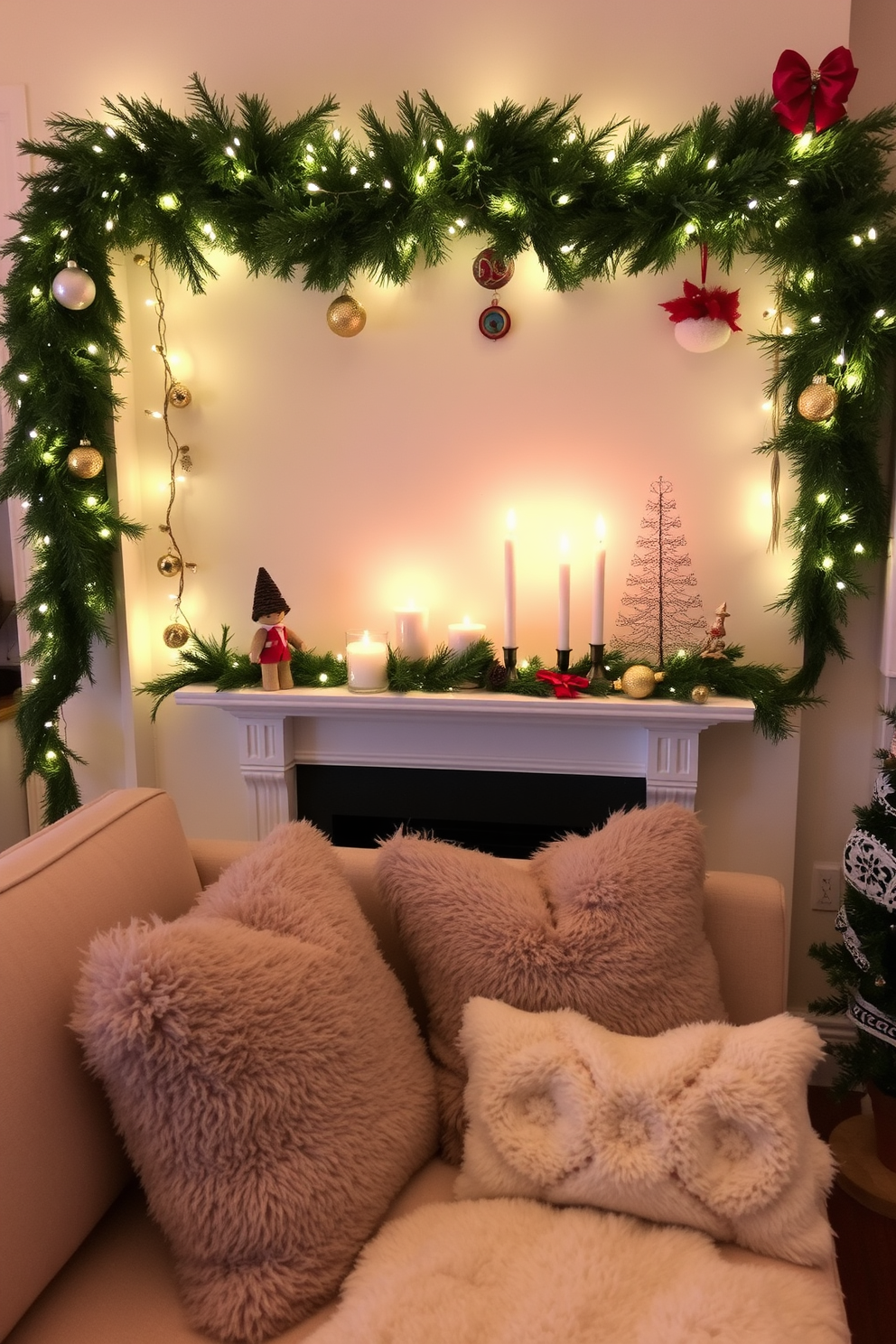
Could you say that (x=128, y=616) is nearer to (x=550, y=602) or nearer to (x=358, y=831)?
(x=358, y=831)

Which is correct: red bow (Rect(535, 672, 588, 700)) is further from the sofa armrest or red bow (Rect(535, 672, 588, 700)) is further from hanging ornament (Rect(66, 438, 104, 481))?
hanging ornament (Rect(66, 438, 104, 481))

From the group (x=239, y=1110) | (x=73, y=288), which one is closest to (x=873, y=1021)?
(x=239, y=1110)

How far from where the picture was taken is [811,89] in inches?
67.9

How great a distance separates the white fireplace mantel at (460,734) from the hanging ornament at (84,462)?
527 millimetres

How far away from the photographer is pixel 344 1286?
101 centimetres

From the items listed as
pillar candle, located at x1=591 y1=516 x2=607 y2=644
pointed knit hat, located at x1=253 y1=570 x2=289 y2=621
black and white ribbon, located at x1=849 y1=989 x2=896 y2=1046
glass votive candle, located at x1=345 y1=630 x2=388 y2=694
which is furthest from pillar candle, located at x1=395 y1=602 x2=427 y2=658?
black and white ribbon, located at x1=849 y1=989 x2=896 y2=1046

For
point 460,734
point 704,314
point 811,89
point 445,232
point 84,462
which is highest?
point 811,89

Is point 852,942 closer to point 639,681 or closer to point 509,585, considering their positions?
point 639,681

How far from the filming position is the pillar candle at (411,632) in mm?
2082

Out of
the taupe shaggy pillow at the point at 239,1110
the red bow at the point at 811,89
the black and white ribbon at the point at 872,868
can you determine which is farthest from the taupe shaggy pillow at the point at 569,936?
the red bow at the point at 811,89

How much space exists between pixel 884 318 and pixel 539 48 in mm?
907

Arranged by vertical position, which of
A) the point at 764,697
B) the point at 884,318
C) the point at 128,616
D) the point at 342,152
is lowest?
the point at 764,697

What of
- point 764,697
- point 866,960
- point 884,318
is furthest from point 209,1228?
point 884,318

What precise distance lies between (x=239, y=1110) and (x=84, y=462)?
1.53 meters
